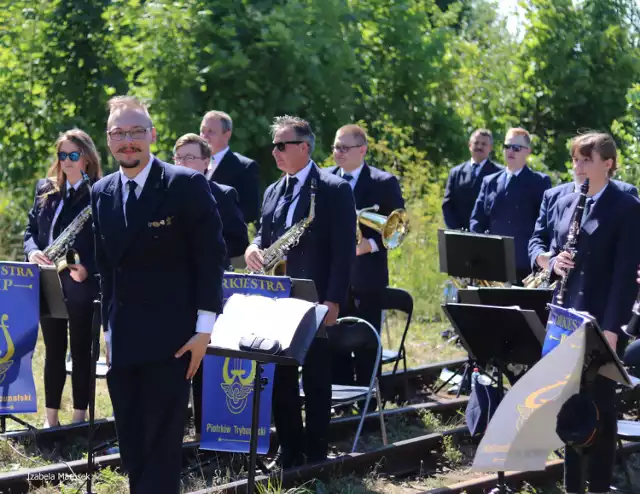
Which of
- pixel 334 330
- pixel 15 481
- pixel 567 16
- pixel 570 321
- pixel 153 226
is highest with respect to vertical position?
pixel 567 16

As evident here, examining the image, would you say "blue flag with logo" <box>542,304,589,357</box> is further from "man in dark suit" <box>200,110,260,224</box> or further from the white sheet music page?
"man in dark suit" <box>200,110,260,224</box>

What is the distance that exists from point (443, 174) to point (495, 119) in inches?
48.7

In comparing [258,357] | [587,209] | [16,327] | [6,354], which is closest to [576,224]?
[587,209]

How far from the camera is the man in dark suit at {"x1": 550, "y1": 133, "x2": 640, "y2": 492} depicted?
A: 241 inches

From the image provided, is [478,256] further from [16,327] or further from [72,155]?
[16,327]

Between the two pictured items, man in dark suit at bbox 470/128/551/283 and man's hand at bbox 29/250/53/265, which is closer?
A: man's hand at bbox 29/250/53/265

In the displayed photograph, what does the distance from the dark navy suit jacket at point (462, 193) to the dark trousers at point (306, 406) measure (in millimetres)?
5340

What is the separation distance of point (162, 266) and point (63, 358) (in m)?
3.27

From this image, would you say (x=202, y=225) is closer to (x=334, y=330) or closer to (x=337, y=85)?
(x=334, y=330)

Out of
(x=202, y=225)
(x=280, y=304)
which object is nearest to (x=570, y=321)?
(x=280, y=304)

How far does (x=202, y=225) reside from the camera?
5.04 metres

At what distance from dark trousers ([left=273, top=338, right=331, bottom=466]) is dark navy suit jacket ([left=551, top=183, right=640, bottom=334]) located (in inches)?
64.4

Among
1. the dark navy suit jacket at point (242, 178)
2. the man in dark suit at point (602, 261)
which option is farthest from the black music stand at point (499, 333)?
the dark navy suit jacket at point (242, 178)

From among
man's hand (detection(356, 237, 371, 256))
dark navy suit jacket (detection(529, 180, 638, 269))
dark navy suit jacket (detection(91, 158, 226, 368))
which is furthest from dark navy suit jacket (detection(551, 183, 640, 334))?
man's hand (detection(356, 237, 371, 256))
